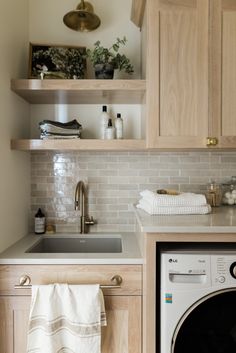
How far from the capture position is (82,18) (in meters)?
1.82

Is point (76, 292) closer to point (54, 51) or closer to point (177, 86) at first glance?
point (177, 86)

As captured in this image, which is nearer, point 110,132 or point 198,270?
point 198,270

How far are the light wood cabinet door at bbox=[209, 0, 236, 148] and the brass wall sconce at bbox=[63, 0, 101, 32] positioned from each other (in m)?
0.74

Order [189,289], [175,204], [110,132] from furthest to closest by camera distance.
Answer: [110,132] < [175,204] < [189,289]

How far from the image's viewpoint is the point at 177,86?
1531mm

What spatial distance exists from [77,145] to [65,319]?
2.97ft

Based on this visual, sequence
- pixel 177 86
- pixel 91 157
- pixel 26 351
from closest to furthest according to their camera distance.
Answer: pixel 26 351
pixel 177 86
pixel 91 157

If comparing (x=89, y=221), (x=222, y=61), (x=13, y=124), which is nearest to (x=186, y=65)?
(x=222, y=61)

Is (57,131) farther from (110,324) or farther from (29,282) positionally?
(110,324)

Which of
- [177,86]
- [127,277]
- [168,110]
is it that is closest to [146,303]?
[127,277]

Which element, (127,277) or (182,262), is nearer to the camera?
(182,262)

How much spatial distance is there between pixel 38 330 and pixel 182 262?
74cm

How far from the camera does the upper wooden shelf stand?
1.59 metres

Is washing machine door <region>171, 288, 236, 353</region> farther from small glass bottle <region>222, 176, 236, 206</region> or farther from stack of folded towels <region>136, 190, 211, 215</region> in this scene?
small glass bottle <region>222, 176, 236, 206</region>
